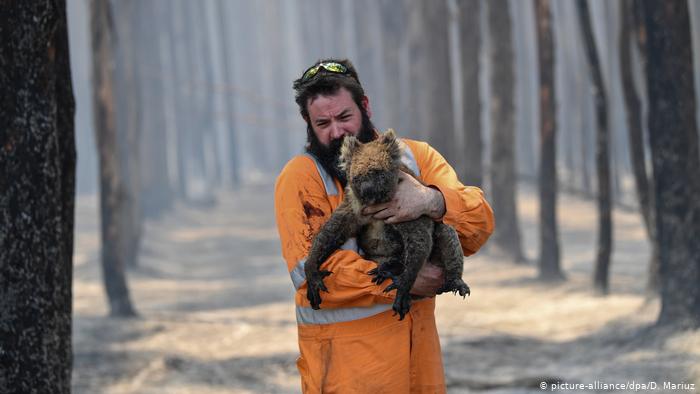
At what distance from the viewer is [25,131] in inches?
160

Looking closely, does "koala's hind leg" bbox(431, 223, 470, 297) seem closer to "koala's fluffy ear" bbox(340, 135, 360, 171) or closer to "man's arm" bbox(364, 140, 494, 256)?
"man's arm" bbox(364, 140, 494, 256)

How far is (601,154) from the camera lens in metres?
11.3

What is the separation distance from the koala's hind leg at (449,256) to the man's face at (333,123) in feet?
1.20

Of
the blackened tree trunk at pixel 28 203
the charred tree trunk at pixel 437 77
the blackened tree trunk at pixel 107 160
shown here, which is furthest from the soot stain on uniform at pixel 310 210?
the charred tree trunk at pixel 437 77

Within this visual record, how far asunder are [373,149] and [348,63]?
0.45 m

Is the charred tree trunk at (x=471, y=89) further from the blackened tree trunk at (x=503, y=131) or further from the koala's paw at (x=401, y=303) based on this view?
the koala's paw at (x=401, y=303)

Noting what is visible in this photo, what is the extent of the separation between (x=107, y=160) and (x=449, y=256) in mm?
10005

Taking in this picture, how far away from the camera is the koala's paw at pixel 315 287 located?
9.82ft

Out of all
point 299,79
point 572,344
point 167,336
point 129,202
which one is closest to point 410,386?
point 299,79

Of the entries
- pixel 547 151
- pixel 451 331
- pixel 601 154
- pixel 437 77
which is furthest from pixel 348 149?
pixel 437 77

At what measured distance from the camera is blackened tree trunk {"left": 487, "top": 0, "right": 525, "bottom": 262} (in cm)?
1463

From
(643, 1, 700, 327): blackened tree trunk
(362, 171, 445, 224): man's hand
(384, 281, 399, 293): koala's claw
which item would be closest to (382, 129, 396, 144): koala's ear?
(362, 171, 445, 224): man's hand

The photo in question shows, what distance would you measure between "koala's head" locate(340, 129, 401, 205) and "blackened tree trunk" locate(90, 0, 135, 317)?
9.61 meters

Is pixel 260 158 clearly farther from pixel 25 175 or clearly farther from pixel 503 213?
pixel 25 175
